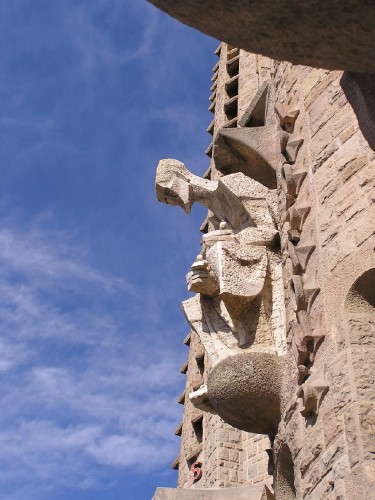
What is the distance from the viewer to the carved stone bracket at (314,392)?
536cm

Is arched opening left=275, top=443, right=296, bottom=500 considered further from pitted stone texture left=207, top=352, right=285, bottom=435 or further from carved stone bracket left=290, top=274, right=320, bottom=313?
carved stone bracket left=290, top=274, right=320, bottom=313

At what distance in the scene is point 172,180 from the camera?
902 centimetres

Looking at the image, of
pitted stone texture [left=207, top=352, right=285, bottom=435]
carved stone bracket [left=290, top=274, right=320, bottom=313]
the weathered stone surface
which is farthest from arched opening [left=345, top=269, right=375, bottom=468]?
the weathered stone surface

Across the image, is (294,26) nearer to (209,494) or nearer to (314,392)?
(314,392)

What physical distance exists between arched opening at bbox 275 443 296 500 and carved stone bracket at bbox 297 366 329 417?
1.10 m

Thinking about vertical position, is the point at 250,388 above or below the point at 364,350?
above

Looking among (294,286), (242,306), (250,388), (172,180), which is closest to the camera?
(294,286)

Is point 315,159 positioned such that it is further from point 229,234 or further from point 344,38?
point 344,38

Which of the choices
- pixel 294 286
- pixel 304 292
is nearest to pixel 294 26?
pixel 304 292

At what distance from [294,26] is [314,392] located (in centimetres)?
323

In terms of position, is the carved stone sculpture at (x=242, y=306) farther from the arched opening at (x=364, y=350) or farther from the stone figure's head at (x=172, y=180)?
the arched opening at (x=364, y=350)

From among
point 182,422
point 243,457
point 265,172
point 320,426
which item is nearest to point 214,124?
point 182,422

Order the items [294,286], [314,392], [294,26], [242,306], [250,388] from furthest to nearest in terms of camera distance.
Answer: [242,306], [250,388], [294,286], [314,392], [294,26]

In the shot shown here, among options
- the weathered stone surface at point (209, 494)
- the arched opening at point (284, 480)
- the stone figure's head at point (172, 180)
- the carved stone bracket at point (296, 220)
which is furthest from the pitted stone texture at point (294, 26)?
the weathered stone surface at point (209, 494)
